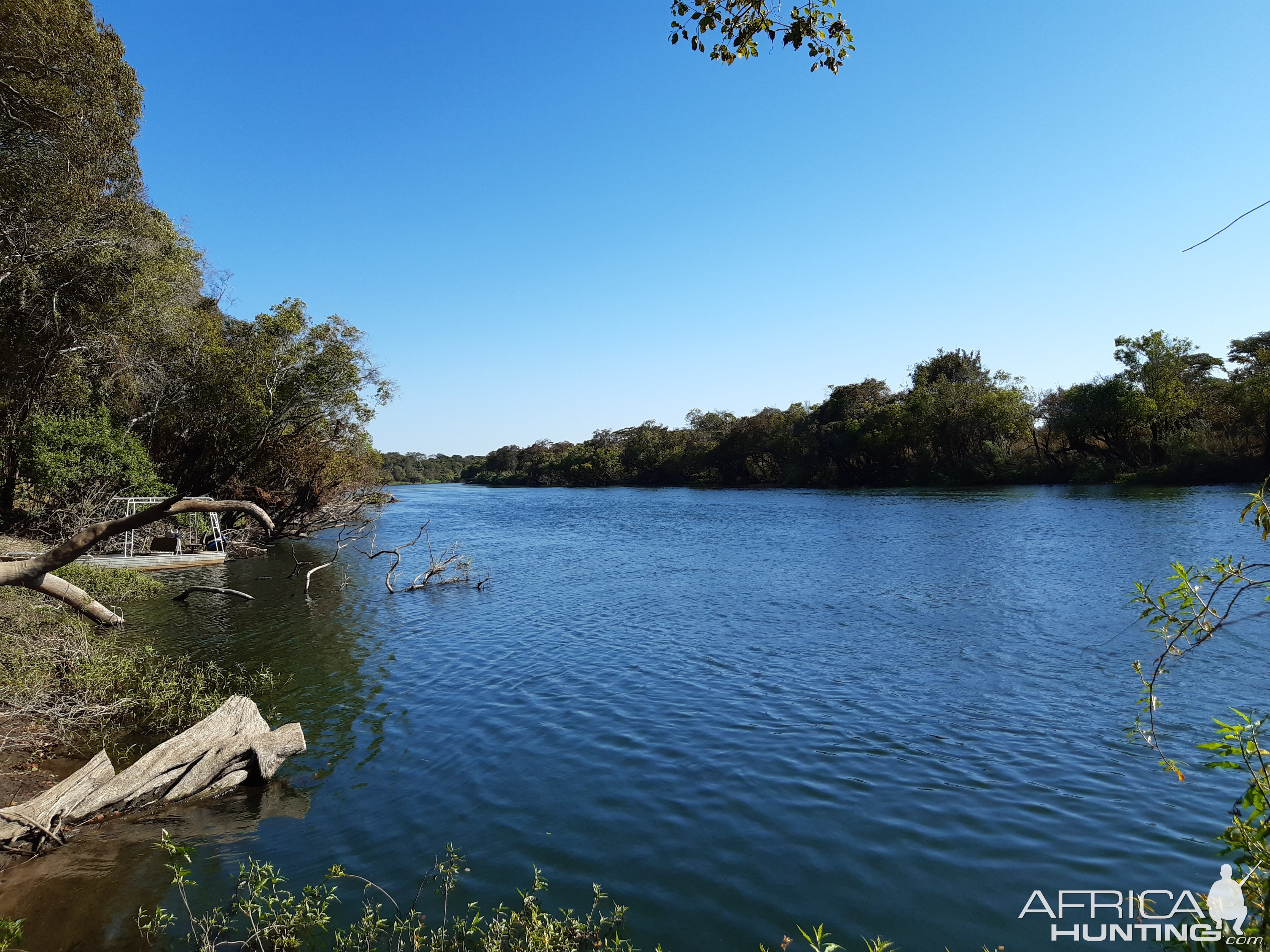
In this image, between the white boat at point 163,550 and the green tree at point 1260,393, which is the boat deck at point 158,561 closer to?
the white boat at point 163,550

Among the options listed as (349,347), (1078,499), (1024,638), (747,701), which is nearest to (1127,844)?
(747,701)

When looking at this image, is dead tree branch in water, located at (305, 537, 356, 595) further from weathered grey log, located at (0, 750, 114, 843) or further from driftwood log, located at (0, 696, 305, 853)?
weathered grey log, located at (0, 750, 114, 843)

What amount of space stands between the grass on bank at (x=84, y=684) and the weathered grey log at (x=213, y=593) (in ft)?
11.6

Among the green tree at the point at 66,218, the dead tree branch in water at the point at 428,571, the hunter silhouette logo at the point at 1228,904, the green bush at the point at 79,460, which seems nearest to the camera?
the hunter silhouette logo at the point at 1228,904

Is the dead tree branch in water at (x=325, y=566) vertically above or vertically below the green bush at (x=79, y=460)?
below

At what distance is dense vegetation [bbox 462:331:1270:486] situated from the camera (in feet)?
177

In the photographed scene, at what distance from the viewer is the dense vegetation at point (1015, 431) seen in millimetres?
53812

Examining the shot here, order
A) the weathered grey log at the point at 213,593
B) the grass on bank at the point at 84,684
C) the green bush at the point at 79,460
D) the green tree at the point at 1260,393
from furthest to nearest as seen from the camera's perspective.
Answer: the green tree at the point at 1260,393 < the green bush at the point at 79,460 < the weathered grey log at the point at 213,593 < the grass on bank at the point at 84,684

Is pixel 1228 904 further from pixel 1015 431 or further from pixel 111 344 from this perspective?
pixel 1015 431

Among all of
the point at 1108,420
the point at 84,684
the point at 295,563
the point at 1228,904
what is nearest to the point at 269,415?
the point at 295,563

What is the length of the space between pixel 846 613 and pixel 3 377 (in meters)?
27.5

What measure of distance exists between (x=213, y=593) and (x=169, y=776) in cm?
1713

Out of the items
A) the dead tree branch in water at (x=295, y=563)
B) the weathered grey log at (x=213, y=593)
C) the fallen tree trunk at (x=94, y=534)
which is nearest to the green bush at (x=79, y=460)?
the weathered grey log at (x=213, y=593)

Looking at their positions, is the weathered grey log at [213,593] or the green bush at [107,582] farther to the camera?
the weathered grey log at [213,593]
